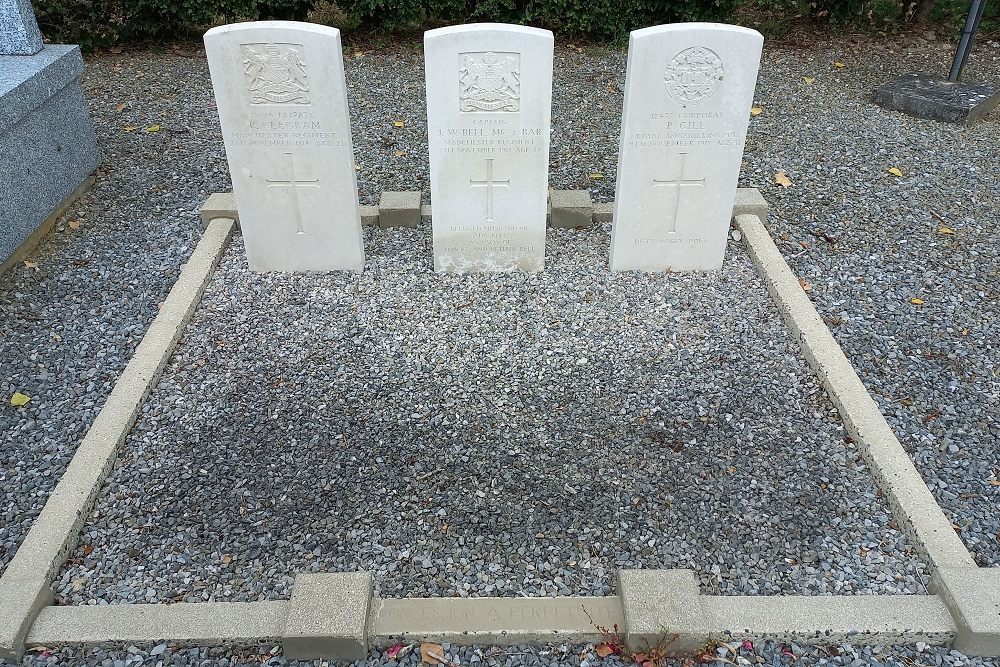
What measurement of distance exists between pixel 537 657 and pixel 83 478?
1.98 m

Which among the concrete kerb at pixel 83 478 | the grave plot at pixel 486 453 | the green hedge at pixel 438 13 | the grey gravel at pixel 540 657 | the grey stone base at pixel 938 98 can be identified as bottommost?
the grey gravel at pixel 540 657

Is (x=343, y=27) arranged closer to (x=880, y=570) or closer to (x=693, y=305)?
(x=693, y=305)

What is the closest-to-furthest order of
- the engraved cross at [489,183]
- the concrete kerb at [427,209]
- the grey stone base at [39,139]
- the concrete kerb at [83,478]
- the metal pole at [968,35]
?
the concrete kerb at [83,478] < the engraved cross at [489,183] < the grey stone base at [39,139] < the concrete kerb at [427,209] < the metal pole at [968,35]

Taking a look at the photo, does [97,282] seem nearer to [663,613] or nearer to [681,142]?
[681,142]

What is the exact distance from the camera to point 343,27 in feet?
28.6

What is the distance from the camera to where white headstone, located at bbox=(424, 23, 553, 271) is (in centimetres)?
382

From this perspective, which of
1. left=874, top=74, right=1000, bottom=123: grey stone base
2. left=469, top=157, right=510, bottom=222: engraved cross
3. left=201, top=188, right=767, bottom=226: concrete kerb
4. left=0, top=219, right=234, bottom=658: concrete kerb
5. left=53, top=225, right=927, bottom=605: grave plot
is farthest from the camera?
left=874, top=74, right=1000, bottom=123: grey stone base

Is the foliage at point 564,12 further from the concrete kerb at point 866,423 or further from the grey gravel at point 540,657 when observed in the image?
the grey gravel at point 540,657

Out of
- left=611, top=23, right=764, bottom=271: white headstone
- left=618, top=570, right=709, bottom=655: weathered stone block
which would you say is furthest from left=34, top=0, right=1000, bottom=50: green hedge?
left=618, top=570, right=709, bottom=655: weathered stone block

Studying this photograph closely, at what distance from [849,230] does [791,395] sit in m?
1.95

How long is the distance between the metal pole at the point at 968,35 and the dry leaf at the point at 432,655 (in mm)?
6740

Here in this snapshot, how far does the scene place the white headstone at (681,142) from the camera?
12.7 ft

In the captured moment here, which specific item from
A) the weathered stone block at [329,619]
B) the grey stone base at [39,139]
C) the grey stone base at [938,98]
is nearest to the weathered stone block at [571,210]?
the weathered stone block at [329,619]

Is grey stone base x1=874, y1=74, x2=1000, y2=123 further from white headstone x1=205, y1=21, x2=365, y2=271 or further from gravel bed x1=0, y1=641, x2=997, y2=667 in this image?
gravel bed x1=0, y1=641, x2=997, y2=667
